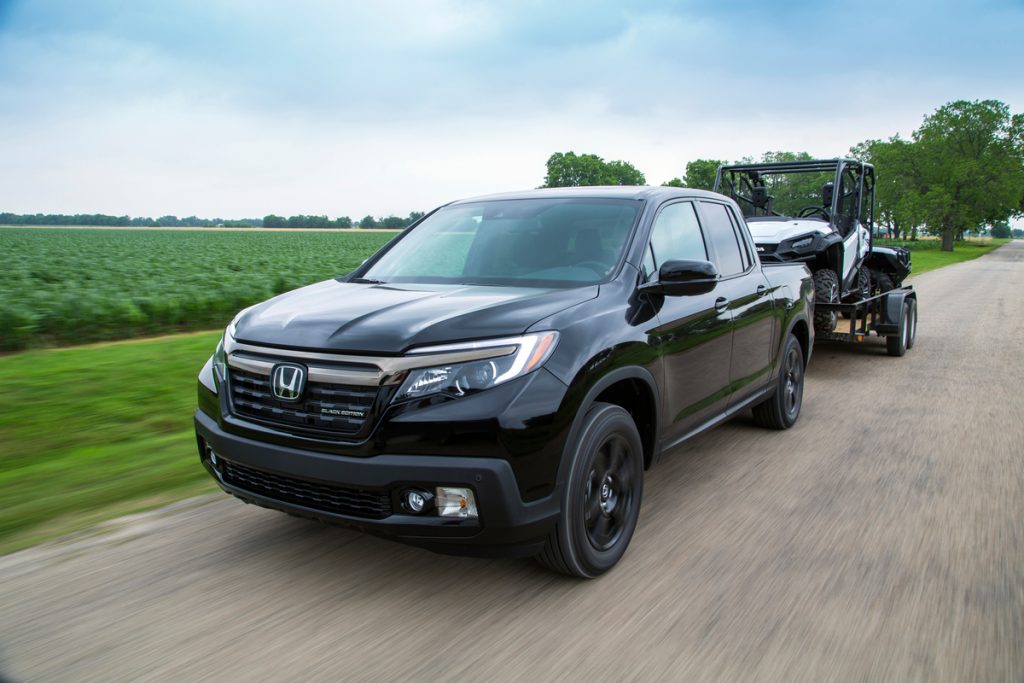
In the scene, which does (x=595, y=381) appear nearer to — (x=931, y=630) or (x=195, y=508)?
(x=931, y=630)

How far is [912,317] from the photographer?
33.9ft

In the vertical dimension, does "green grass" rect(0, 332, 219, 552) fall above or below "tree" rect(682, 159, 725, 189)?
below

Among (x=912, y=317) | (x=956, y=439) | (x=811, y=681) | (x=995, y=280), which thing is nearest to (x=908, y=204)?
(x=995, y=280)

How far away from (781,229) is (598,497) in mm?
6439

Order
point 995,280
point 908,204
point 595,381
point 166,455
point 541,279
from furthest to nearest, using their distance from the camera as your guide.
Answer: point 908,204 < point 995,280 < point 166,455 < point 541,279 < point 595,381

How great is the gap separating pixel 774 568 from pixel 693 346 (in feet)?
4.18

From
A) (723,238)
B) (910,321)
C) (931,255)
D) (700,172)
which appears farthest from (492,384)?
(700,172)

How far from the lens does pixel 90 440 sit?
5746 mm

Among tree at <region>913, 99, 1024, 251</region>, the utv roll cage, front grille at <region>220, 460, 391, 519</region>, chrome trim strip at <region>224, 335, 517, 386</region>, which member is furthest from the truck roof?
tree at <region>913, 99, 1024, 251</region>

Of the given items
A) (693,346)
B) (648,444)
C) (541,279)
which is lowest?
(648,444)

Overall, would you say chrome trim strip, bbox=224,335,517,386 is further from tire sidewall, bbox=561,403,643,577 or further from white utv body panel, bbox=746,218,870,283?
white utv body panel, bbox=746,218,870,283

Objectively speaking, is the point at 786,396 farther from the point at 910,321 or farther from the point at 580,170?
the point at 580,170

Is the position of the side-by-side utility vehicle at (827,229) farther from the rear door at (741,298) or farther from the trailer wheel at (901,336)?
the rear door at (741,298)

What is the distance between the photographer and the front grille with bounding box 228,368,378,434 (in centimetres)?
305
